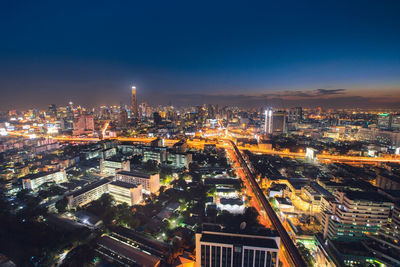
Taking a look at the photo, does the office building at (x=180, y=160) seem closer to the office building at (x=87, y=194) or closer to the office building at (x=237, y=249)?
the office building at (x=87, y=194)

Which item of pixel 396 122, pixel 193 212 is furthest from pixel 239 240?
pixel 396 122

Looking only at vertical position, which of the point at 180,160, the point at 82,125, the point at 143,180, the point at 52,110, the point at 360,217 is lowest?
the point at 180,160

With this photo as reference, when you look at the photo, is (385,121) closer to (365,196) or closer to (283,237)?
(365,196)

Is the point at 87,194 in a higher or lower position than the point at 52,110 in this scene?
lower

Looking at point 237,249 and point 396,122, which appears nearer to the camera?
point 237,249


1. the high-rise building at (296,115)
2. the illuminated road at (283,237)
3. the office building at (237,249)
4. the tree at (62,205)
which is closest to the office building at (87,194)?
the tree at (62,205)

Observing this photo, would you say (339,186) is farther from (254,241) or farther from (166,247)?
(166,247)

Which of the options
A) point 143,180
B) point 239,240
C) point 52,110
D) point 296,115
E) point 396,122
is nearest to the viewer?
point 239,240

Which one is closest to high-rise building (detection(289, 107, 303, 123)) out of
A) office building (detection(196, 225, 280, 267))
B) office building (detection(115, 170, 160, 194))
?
office building (detection(115, 170, 160, 194))
